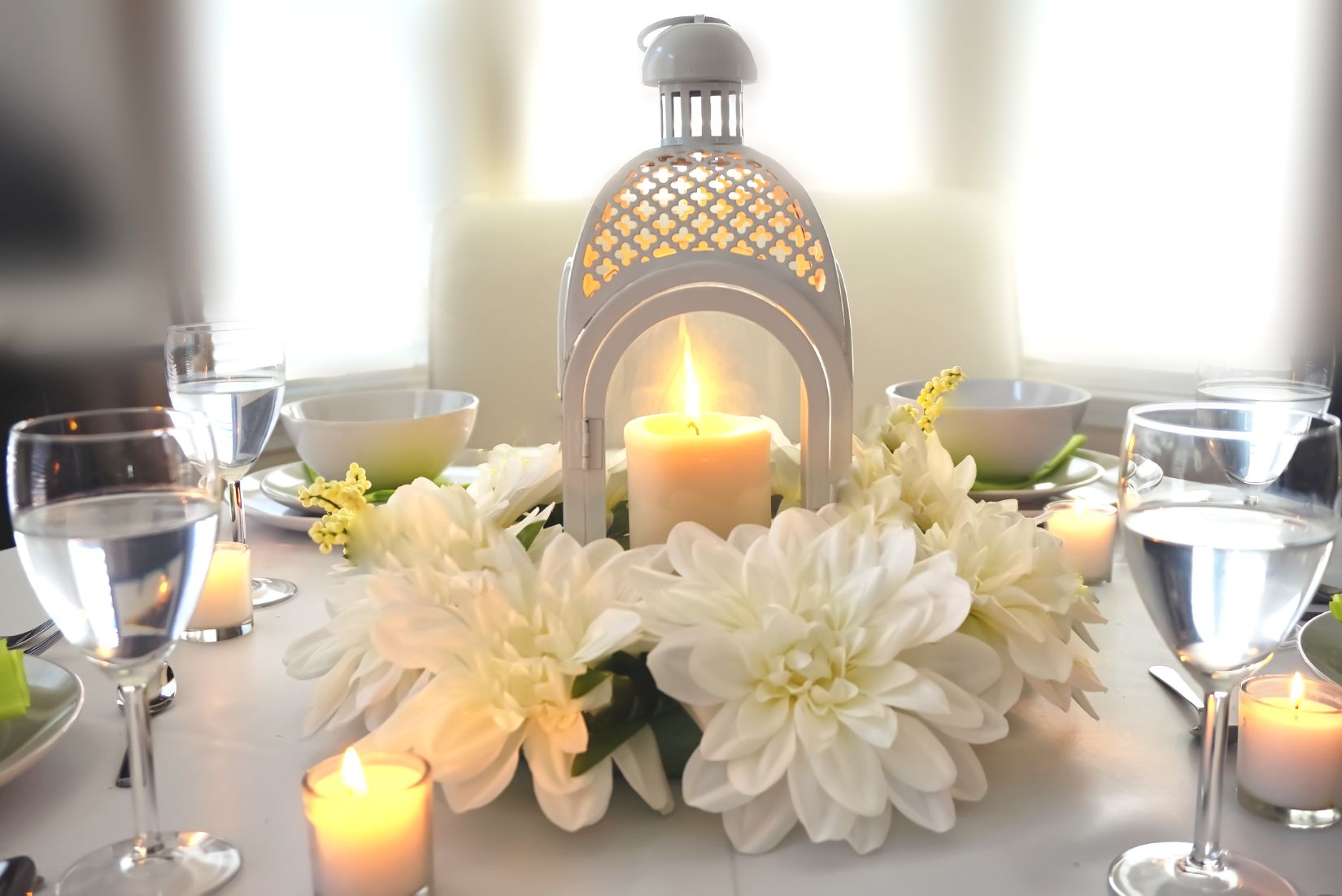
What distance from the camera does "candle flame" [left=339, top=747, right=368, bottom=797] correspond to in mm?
517

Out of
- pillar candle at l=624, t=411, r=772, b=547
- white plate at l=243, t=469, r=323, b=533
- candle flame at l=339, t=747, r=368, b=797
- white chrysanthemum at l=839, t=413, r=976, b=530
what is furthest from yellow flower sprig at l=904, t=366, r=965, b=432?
white plate at l=243, t=469, r=323, b=533

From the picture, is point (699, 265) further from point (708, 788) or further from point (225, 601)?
point (225, 601)

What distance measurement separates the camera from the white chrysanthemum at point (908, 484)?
2.37 ft

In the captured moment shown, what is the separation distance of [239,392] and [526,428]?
1086mm

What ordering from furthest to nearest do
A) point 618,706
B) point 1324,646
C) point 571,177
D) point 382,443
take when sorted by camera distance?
point 571,177, point 382,443, point 1324,646, point 618,706

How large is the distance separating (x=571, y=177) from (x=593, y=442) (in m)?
1.60

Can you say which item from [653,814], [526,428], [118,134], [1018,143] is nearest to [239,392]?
[653,814]

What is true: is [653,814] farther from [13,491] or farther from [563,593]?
[13,491]

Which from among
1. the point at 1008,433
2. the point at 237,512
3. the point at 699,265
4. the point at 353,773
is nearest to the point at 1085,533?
the point at 1008,433

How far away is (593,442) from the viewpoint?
759 mm

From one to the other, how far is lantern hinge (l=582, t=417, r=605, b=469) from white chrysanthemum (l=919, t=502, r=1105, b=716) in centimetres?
22

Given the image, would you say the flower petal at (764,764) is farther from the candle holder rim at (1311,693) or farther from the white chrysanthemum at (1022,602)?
the candle holder rim at (1311,693)

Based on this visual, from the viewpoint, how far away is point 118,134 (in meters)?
1.91

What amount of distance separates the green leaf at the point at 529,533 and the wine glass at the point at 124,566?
0.73ft
